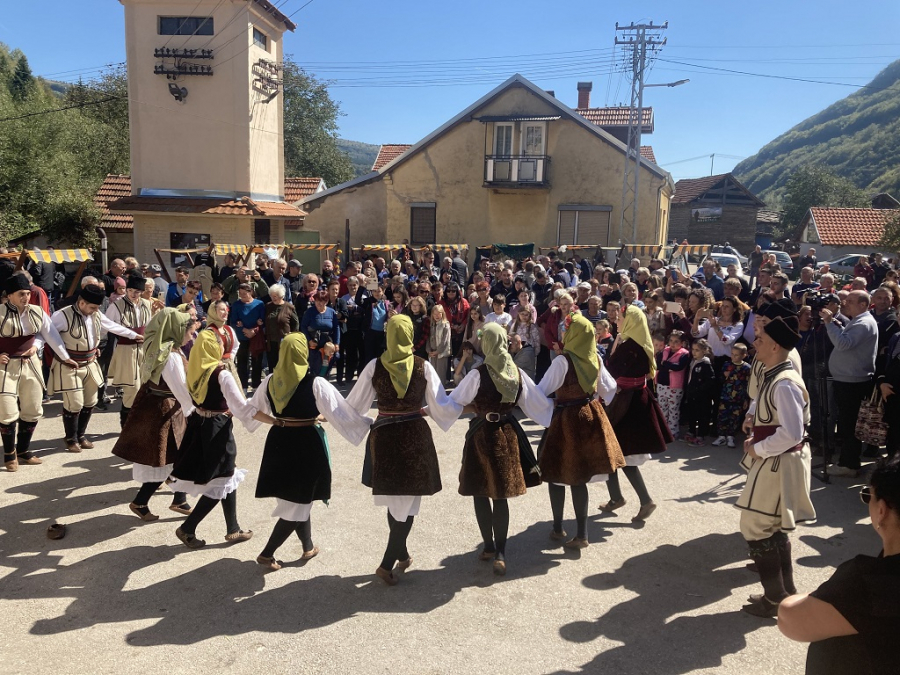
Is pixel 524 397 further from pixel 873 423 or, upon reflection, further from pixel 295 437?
pixel 873 423

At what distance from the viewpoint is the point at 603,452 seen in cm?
482

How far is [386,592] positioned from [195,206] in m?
17.8

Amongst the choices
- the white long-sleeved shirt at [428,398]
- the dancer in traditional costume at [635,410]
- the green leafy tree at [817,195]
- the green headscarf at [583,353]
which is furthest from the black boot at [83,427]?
the green leafy tree at [817,195]

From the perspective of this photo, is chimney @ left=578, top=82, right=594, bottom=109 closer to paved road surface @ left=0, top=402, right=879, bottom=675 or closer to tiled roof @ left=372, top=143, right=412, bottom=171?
tiled roof @ left=372, top=143, right=412, bottom=171

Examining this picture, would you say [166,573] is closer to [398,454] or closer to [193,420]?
[193,420]

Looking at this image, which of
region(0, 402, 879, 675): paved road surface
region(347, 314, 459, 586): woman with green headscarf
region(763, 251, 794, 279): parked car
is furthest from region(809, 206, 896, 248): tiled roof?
region(347, 314, 459, 586): woman with green headscarf

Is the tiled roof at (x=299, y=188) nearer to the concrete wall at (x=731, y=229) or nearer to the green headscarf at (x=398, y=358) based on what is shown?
the green headscarf at (x=398, y=358)

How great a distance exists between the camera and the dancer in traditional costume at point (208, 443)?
478cm

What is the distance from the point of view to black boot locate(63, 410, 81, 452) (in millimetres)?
6859

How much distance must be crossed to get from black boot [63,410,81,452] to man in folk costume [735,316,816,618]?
6384mm

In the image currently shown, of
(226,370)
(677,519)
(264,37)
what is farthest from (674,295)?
(264,37)

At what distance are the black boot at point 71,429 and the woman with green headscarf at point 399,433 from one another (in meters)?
4.06

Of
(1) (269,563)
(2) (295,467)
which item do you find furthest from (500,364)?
(1) (269,563)

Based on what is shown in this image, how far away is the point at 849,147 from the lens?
93188 millimetres
